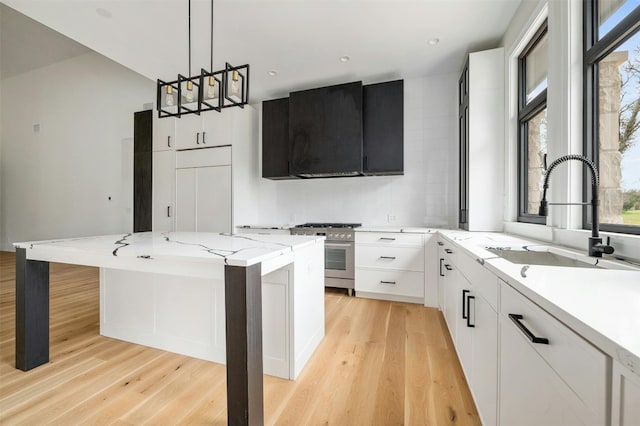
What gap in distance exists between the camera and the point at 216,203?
358 centimetres

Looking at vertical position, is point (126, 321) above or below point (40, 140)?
below

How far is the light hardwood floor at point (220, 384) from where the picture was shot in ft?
4.28

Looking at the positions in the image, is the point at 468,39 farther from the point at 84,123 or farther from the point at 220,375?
the point at 84,123

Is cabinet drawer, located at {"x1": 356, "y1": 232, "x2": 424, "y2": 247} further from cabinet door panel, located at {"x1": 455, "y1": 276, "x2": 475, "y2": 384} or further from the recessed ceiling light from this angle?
the recessed ceiling light

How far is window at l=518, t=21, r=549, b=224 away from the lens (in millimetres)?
1996

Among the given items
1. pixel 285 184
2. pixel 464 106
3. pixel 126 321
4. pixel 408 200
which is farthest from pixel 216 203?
pixel 464 106

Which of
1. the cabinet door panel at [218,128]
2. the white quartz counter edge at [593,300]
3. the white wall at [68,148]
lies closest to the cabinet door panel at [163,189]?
the cabinet door panel at [218,128]

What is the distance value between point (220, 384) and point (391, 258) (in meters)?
2.03

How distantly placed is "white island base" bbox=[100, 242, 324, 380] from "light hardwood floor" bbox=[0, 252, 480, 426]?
89 mm

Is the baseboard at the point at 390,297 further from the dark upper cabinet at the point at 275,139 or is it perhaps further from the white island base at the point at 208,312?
the dark upper cabinet at the point at 275,139

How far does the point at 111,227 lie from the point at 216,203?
8.95 ft

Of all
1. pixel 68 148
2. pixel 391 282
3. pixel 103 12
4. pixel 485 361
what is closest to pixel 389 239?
pixel 391 282

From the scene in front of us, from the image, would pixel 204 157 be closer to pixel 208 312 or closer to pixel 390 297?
pixel 208 312

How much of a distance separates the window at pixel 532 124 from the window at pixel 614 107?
474mm
